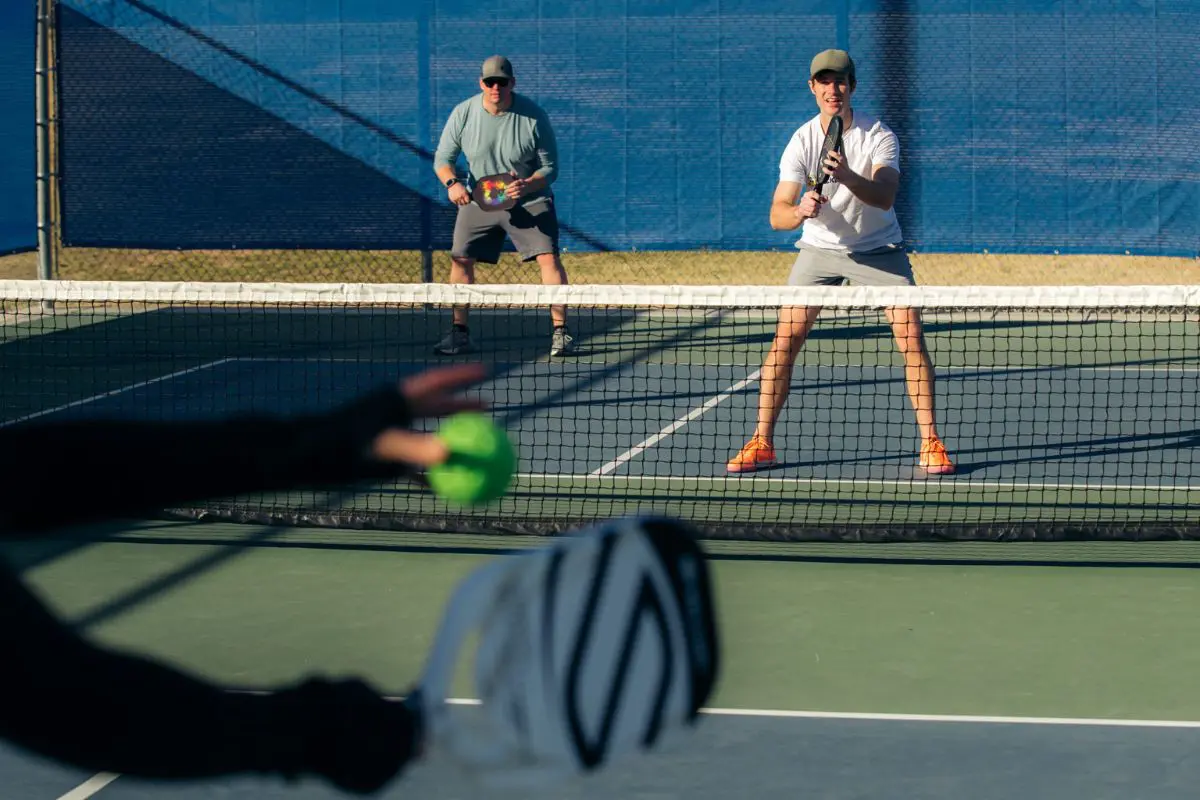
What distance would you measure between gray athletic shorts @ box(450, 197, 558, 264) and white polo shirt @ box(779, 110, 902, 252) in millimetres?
3273

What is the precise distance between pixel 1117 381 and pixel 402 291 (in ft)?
16.9

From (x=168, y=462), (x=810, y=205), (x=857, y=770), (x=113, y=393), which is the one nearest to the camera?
(x=168, y=462)

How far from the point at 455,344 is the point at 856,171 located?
4198mm

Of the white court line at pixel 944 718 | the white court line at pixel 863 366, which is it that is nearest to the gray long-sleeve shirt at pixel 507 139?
the white court line at pixel 863 366

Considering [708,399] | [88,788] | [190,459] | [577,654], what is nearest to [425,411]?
[190,459]

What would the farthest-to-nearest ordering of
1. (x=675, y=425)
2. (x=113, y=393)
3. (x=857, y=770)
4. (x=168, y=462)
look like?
(x=113, y=393) → (x=675, y=425) → (x=857, y=770) → (x=168, y=462)

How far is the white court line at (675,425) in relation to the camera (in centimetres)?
726

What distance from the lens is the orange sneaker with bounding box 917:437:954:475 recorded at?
22.6 ft

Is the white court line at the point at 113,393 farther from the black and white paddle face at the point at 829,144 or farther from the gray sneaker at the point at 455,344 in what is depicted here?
the black and white paddle face at the point at 829,144

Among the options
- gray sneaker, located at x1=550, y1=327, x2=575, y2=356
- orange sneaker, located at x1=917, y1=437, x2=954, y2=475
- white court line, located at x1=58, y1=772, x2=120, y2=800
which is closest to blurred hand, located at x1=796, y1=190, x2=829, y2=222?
orange sneaker, located at x1=917, y1=437, x2=954, y2=475

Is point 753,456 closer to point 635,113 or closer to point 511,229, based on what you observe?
point 511,229

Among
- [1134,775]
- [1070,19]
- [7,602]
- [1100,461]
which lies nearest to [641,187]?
[1070,19]

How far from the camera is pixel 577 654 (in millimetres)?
1825

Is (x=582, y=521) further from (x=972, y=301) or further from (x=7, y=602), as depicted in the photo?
(x=7, y=602)
